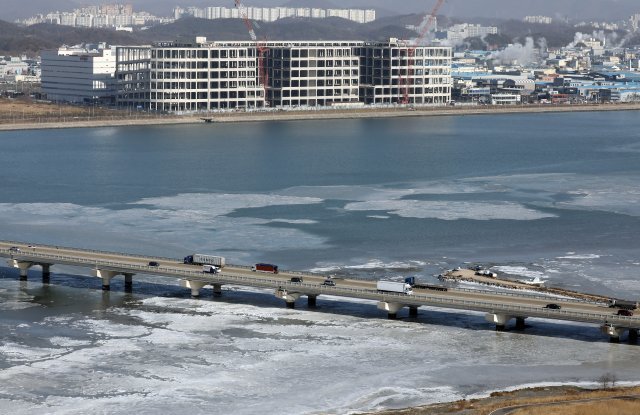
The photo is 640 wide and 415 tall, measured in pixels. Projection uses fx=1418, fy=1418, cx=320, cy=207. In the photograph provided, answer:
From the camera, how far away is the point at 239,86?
74.8 metres

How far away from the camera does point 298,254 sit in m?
31.8

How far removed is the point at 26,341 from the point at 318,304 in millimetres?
5902

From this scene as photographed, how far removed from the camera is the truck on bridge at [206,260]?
28.2m

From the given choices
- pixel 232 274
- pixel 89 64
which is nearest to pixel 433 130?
pixel 89 64

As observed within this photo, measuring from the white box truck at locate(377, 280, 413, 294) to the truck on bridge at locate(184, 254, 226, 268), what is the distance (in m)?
3.61

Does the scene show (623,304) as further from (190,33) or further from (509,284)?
(190,33)

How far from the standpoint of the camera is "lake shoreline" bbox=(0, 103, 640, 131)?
66562 mm

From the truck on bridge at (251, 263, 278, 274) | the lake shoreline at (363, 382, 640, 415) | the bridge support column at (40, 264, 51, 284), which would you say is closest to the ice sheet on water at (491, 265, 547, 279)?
the truck on bridge at (251, 263, 278, 274)

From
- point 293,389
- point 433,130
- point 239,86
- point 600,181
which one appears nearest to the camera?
point 293,389

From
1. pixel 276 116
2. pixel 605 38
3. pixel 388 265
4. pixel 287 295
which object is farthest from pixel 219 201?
pixel 605 38

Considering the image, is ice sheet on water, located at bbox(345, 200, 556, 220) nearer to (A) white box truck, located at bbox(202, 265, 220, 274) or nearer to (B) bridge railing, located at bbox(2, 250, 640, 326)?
(A) white box truck, located at bbox(202, 265, 220, 274)

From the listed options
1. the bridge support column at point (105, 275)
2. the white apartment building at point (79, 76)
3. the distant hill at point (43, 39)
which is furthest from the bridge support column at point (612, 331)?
the distant hill at point (43, 39)

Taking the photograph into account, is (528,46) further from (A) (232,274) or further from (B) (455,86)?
(A) (232,274)

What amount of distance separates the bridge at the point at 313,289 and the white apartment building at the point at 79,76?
45.5 metres
